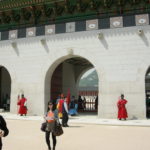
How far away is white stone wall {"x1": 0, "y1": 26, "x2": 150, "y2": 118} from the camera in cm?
1286

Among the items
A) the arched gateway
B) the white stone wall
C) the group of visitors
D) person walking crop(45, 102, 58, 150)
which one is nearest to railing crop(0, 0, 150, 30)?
the white stone wall

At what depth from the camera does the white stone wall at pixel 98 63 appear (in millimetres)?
12859

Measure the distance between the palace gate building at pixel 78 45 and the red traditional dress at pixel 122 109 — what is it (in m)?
0.56

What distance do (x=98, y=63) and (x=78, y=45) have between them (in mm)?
1738

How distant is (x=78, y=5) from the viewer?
14.6 m

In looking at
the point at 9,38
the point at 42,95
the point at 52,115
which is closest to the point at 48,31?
the point at 9,38

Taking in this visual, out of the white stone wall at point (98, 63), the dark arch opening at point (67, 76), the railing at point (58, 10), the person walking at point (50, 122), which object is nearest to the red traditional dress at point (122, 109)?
the white stone wall at point (98, 63)

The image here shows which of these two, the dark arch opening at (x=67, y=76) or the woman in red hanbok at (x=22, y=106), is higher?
the dark arch opening at (x=67, y=76)

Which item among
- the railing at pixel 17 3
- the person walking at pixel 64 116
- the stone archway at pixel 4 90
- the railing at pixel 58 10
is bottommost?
the person walking at pixel 64 116

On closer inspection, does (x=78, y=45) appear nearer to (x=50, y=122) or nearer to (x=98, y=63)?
(x=98, y=63)

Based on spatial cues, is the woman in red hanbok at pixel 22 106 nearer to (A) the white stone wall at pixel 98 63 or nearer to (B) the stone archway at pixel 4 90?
(A) the white stone wall at pixel 98 63

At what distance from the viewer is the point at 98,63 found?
1367cm

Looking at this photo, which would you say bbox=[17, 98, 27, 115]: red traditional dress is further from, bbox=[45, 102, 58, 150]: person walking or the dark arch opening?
bbox=[45, 102, 58, 150]: person walking

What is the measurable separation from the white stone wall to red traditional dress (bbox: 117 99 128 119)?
0.55 metres
